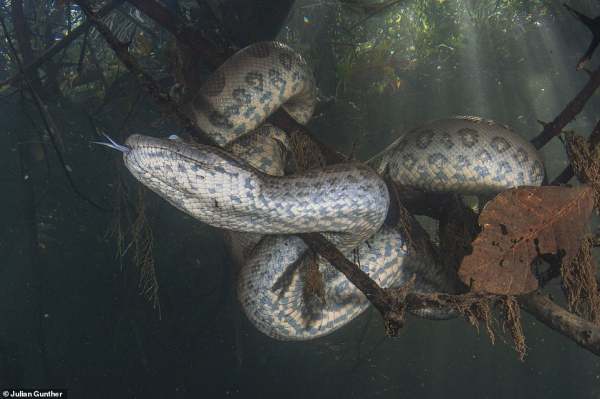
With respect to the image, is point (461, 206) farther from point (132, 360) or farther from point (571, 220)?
point (132, 360)

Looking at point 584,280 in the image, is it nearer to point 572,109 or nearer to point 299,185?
point 572,109

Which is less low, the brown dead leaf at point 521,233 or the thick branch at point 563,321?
the brown dead leaf at point 521,233

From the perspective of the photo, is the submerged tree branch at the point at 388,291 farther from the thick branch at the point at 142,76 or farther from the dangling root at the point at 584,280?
the dangling root at the point at 584,280

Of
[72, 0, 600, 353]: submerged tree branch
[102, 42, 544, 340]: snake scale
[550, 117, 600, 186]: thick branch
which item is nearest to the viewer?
[72, 0, 600, 353]: submerged tree branch

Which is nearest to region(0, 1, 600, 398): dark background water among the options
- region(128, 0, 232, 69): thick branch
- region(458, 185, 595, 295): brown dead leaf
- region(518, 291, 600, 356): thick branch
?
region(128, 0, 232, 69): thick branch

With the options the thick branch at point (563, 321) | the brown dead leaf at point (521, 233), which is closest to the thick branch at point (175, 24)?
the brown dead leaf at point (521, 233)

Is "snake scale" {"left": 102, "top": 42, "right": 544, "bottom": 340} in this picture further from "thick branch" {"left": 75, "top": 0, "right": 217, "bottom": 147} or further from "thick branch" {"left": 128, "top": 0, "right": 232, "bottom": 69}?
"thick branch" {"left": 128, "top": 0, "right": 232, "bottom": 69}

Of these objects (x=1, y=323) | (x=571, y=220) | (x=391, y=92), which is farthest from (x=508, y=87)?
(x=1, y=323)
